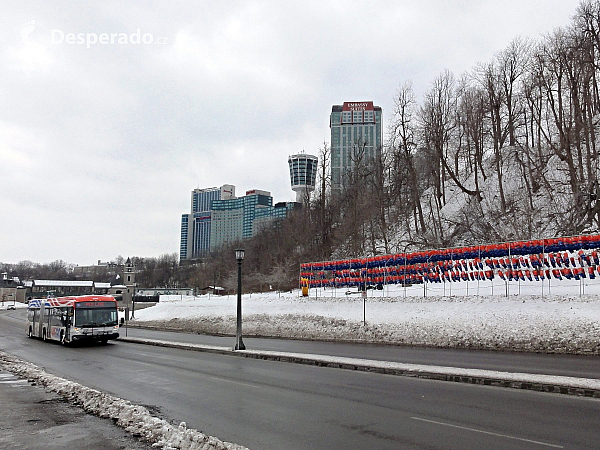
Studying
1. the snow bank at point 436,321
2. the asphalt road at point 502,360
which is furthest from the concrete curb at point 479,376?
the snow bank at point 436,321

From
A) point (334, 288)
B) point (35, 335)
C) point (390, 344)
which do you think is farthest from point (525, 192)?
point (35, 335)

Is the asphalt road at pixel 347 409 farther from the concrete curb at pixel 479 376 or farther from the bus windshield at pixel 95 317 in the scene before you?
the bus windshield at pixel 95 317

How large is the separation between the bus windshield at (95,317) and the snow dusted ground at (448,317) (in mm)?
10500

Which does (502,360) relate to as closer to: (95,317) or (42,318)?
(95,317)

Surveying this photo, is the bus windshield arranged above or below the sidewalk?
above

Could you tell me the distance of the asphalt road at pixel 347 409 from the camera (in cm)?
800

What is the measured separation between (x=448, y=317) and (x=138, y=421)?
73.3ft

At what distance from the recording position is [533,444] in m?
7.54

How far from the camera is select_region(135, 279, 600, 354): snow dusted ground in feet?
76.9

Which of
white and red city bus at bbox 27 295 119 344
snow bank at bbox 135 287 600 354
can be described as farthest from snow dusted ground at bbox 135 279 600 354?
white and red city bus at bbox 27 295 119 344

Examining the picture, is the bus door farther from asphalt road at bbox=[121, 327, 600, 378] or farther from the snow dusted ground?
asphalt road at bbox=[121, 327, 600, 378]

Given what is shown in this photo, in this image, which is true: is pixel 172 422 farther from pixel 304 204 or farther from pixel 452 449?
pixel 304 204

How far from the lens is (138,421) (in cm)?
933

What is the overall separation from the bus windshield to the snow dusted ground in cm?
1050
